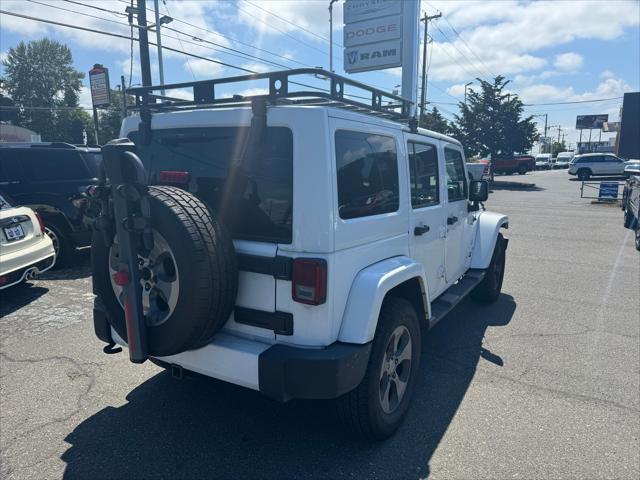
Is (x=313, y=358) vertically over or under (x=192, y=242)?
under

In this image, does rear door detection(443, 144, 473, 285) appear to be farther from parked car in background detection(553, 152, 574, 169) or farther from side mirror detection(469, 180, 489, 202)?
parked car in background detection(553, 152, 574, 169)

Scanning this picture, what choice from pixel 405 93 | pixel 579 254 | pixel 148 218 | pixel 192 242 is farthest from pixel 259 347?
pixel 405 93

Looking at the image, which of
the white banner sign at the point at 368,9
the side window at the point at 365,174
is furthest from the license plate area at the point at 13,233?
the white banner sign at the point at 368,9

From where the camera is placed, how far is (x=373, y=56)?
16.2m

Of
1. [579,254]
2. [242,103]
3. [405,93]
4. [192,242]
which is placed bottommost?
[579,254]

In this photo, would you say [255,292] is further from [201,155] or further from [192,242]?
[201,155]

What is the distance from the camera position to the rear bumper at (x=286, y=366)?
7.67 ft

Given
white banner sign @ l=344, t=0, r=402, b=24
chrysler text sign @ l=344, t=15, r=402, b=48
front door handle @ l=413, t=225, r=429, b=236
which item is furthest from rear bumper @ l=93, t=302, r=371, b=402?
white banner sign @ l=344, t=0, r=402, b=24

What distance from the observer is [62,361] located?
3990 millimetres

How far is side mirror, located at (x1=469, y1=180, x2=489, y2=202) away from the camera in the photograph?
481cm

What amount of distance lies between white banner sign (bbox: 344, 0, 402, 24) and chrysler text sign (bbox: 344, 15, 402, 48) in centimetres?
16

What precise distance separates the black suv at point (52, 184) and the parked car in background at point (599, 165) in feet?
121

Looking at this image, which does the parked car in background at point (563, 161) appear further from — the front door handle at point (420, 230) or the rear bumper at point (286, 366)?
the rear bumper at point (286, 366)

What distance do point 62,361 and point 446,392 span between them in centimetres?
330
